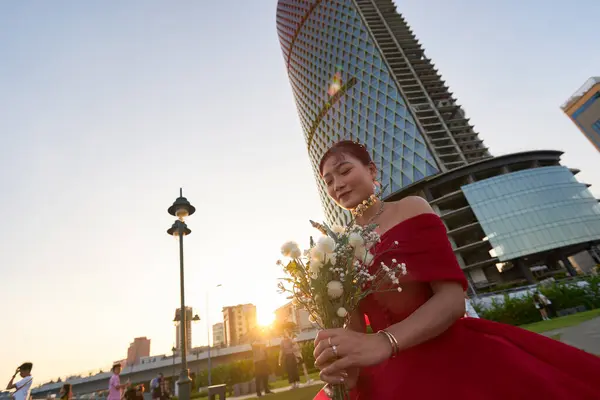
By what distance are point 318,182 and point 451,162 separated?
33043 millimetres

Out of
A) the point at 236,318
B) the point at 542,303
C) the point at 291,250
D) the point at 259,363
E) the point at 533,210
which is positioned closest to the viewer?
the point at 291,250

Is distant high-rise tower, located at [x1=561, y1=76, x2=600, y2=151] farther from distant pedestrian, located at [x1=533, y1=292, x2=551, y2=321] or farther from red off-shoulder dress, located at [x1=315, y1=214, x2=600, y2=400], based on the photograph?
red off-shoulder dress, located at [x1=315, y1=214, x2=600, y2=400]

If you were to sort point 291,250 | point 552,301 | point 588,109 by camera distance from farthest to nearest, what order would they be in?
point 588,109
point 552,301
point 291,250

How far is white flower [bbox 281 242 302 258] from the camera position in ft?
4.78

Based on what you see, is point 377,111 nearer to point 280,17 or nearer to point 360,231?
point 280,17

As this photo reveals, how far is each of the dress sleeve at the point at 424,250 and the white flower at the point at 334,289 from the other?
31 centimetres

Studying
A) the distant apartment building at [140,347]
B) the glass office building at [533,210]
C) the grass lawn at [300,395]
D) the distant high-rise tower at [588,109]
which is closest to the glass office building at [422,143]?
the glass office building at [533,210]

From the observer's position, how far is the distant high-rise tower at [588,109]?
111ft

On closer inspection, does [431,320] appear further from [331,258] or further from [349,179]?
[349,179]

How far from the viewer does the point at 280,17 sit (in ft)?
268

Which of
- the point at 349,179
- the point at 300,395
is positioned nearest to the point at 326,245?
the point at 349,179

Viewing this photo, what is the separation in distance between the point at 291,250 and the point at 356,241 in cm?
34

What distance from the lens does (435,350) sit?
1.27 m

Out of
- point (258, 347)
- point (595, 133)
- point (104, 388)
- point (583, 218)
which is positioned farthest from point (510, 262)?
point (104, 388)
